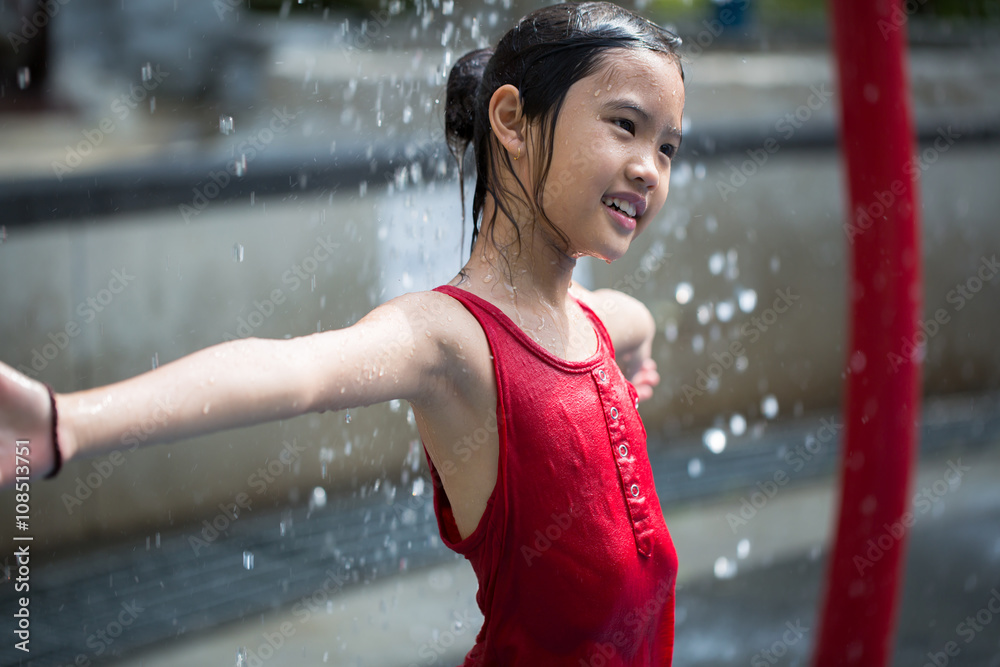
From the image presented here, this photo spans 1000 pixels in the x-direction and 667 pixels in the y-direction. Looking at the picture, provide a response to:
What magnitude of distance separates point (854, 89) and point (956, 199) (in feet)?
10.1

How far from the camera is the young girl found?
0.79 m

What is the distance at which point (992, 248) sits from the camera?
4055mm

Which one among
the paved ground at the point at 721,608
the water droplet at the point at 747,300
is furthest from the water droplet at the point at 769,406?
the paved ground at the point at 721,608

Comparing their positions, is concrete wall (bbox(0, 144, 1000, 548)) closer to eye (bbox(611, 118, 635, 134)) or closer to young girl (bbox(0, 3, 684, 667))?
young girl (bbox(0, 3, 684, 667))

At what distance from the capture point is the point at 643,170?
794 millimetres

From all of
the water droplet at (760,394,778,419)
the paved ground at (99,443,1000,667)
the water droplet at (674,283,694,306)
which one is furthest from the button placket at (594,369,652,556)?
the water droplet at (760,394,778,419)

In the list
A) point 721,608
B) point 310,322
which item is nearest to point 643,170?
point 310,322

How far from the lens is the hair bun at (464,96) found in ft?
3.03

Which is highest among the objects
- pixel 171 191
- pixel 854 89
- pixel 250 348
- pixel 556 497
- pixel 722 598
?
pixel 854 89

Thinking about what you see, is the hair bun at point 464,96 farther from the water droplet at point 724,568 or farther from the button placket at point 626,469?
the water droplet at point 724,568

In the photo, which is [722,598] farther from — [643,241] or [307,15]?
[307,15]

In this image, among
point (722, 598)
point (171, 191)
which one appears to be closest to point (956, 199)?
point (722, 598)

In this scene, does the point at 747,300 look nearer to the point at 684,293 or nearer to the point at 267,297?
the point at 684,293

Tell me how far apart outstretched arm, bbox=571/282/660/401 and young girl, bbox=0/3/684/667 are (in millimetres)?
173
